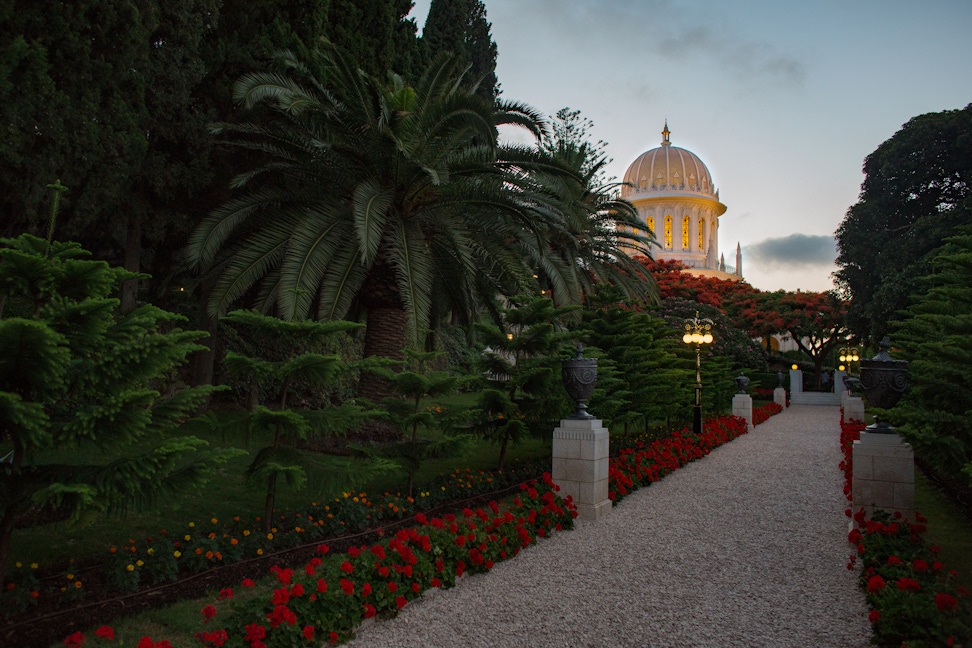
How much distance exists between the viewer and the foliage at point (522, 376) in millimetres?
9273

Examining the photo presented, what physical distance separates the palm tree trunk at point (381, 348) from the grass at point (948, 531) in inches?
317

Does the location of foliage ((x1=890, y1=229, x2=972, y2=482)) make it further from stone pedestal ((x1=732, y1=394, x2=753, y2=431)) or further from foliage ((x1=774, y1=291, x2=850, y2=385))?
foliage ((x1=774, y1=291, x2=850, y2=385))

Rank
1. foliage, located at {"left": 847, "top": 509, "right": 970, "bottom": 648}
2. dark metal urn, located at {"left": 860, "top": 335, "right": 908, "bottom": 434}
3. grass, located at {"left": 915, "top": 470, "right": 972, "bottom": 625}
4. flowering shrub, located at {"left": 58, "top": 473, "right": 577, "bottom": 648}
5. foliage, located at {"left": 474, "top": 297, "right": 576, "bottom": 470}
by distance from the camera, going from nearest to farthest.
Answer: foliage, located at {"left": 847, "top": 509, "right": 970, "bottom": 648}
flowering shrub, located at {"left": 58, "top": 473, "right": 577, "bottom": 648}
grass, located at {"left": 915, "top": 470, "right": 972, "bottom": 625}
dark metal urn, located at {"left": 860, "top": 335, "right": 908, "bottom": 434}
foliage, located at {"left": 474, "top": 297, "right": 576, "bottom": 470}

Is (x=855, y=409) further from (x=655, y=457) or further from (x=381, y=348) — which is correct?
(x=381, y=348)

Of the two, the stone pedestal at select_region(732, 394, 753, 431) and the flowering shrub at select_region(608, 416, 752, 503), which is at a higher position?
the stone pedestal at select_region(732, 394, 753, 431)

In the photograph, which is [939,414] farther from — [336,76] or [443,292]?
[336,76]

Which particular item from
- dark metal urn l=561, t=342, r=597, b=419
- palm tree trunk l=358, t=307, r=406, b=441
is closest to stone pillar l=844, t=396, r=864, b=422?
palm tree trunk l=358, t=307, r=406, b=441

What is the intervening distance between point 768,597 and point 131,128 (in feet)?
36.3

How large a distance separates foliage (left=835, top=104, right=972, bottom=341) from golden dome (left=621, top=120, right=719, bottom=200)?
3829cm

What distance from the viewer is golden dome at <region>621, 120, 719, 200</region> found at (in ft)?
211

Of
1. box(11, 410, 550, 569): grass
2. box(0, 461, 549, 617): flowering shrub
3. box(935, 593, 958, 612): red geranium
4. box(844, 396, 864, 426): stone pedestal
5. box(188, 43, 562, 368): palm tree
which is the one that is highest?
box(188, 43, 562, 368): palm tree

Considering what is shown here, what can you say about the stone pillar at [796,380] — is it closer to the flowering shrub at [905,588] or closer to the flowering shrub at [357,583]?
the flowering shrub at [905,588]

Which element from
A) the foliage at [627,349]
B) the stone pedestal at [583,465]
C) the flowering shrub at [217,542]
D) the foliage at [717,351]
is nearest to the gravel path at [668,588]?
the stone pedestal at [583,465]

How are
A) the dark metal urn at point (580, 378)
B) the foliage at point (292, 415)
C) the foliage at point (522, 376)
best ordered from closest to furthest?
the foliage at point (292, 415) → the dark metal urn at point (580, 378) → the foliage at point (522, 376)
